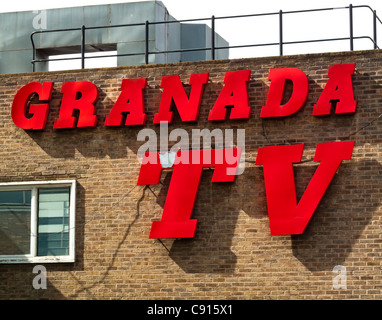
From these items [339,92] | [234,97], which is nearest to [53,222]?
[234,97]

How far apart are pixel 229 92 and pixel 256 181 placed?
1851mm

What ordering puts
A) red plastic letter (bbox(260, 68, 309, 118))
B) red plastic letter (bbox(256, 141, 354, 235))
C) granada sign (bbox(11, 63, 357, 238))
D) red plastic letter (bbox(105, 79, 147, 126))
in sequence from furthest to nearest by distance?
red plastic letter (bbox(105, 79, 147, 126)), red plastic letter (bbox(260, 68, 309, 118)), granada sign (bbox(11, 63, 357, 238)), red plastic letter (bbox(256, 141, 354, 235))

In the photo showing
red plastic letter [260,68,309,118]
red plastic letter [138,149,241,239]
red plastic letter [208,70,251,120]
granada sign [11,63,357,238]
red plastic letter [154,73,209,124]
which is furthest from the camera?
red plastic letter [154,73,209,124]

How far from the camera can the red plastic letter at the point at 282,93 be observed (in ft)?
48.9

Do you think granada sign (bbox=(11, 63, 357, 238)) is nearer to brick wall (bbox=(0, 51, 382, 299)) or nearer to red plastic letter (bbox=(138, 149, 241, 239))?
red plastic letter (bbox=(138, 149, 241, 239))

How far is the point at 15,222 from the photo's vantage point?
1620cm

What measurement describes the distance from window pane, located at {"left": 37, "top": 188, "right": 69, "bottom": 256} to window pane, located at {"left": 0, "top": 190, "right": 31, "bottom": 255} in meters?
0.28

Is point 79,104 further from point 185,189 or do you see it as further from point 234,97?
point 234,97

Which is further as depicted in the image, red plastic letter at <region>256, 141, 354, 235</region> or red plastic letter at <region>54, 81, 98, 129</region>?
red plastic letter at <region>54, 81, 98, 129</region>

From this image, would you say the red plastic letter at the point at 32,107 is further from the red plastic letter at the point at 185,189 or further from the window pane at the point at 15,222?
the red plastic letter at the point at 185,189

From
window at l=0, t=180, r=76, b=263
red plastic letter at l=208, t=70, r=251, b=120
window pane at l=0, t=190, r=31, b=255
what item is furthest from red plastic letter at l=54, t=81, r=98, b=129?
red plastic letter at l=208, t=70, r=251, b=120

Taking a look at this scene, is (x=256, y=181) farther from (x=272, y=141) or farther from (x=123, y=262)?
(x=123, y=262)

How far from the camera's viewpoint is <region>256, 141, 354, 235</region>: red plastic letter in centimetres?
1450

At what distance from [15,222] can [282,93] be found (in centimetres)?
616
